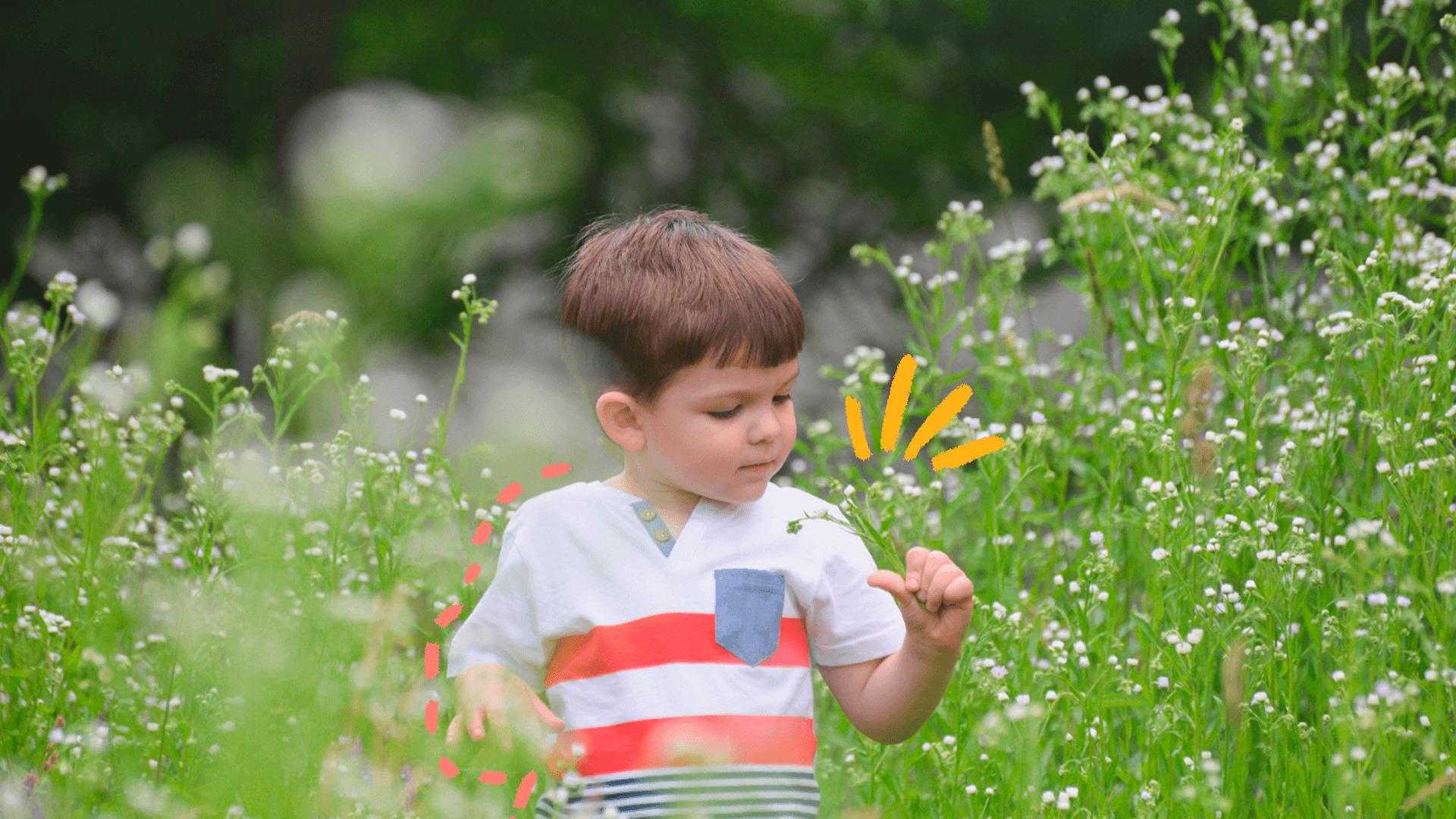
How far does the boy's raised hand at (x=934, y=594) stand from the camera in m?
1.67

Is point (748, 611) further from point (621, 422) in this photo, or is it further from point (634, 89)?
point (634, 89)

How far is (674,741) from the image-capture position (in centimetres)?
175

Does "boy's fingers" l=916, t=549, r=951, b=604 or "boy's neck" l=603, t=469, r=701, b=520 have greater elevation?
"boy's neck" l=603, t=469, r=701, b=520

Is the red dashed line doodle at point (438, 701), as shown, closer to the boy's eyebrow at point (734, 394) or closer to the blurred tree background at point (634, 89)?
the boy's eyebrow at point (734, 394)

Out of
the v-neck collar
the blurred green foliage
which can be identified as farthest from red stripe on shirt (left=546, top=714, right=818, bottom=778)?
the blurred green foliage

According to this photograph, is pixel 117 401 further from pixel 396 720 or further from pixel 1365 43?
pixel 1365 43

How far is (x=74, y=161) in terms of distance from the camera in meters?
7.73

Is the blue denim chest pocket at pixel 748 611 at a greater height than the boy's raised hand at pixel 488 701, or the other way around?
the blue denim chest pocket at pixel 748 611

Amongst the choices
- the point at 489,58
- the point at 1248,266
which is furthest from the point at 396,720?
the point at 489,58

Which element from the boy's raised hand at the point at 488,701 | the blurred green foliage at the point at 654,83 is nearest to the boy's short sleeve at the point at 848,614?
the boy's raised hand at the point at 488,701

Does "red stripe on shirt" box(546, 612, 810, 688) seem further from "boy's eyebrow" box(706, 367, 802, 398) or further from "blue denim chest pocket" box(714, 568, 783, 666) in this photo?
"boy's eyebrow" box(706, 367, 802, 398)

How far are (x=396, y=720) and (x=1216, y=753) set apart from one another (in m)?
1.36

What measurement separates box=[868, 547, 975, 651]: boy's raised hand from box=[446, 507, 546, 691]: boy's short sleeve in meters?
0.52

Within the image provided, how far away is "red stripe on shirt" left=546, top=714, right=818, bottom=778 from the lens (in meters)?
1.77
